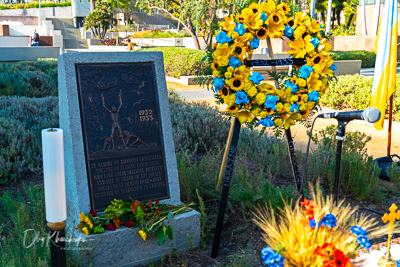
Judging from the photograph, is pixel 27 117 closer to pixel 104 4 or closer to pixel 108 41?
pixel 108 41

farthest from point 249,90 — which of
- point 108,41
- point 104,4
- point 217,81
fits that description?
point 104,4

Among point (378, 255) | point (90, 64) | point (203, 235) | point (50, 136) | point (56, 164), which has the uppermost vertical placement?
point (90, 64)

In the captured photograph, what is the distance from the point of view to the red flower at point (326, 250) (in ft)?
6.16

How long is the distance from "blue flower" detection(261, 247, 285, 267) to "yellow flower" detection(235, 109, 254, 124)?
1.76 metres

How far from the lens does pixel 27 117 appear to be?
255 inches

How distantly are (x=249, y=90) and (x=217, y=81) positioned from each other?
0.27 meters

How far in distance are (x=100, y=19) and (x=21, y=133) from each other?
4259 cm

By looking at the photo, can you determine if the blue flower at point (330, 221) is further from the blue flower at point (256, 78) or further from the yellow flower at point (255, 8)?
the yellow flower at point (255, 8)

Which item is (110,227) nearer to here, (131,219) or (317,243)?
(131,219)

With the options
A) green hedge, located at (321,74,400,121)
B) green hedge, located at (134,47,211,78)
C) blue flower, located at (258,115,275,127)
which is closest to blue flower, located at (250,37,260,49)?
blue flower, located at (258,115,275,127)

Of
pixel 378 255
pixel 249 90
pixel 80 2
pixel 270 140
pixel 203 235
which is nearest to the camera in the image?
pixel 378 255

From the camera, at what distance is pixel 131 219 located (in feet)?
11.2

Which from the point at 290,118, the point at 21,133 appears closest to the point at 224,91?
the point at 290,118

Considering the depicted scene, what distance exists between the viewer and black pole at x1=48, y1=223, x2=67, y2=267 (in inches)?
87.0
